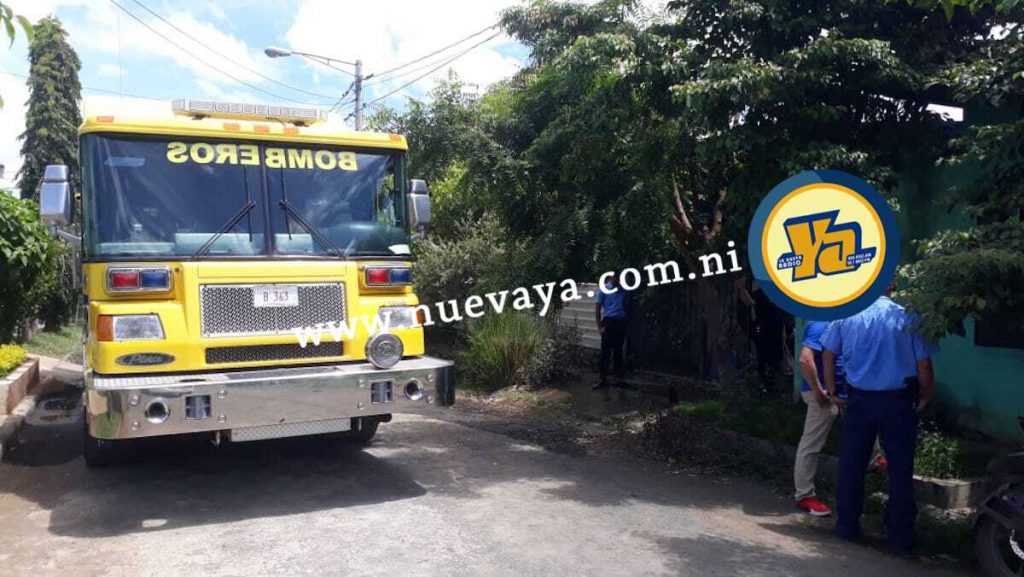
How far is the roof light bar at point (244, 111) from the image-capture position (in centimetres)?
631

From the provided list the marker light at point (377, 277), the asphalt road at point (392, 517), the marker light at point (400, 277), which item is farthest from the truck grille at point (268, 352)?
the asphalt road at point (392, 517)

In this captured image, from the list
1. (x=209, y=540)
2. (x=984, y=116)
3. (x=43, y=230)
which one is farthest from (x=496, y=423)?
(x=43, y=230)

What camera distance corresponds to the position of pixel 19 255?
32.3 feet

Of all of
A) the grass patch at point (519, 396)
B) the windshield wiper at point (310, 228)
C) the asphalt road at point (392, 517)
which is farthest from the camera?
the grass patch at point (519, 396)

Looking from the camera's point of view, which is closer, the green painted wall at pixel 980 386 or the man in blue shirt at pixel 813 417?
the man in blue shirt at pixel 813 417

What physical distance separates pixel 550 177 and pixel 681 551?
16.2ft

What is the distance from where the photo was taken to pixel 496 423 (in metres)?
9.29

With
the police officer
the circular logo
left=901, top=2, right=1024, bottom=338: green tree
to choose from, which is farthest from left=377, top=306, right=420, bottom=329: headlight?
left=901, top=2, right=1024, bottom=338: green tree

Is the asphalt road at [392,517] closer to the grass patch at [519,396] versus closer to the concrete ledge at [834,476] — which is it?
the concrete ledge at [834,476]

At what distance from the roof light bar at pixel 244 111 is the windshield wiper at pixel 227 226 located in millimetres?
891

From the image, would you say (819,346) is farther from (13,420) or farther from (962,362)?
(13,420)

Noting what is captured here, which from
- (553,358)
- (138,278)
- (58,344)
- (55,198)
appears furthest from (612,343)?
(58,344)

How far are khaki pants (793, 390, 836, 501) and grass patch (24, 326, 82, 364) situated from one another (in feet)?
43.0

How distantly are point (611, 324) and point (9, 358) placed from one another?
23.5 ft
